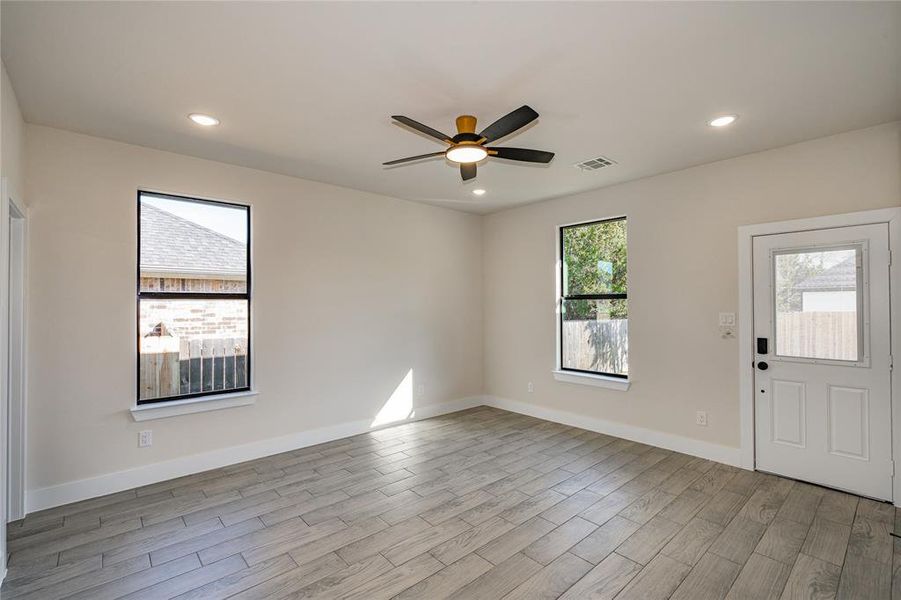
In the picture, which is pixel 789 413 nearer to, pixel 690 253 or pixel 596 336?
pixel 690 253

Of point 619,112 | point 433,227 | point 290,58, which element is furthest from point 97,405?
point 619,112

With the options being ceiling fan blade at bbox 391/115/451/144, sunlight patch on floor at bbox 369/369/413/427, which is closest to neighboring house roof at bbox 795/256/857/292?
ceiling fan blade at bbox 391/115/451/144

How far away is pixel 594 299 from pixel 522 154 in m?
2.65

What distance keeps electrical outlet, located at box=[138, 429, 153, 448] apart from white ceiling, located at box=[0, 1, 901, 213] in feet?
7.74

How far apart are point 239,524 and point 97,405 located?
1.55m

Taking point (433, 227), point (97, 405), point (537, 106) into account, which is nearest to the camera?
point (537, 106)

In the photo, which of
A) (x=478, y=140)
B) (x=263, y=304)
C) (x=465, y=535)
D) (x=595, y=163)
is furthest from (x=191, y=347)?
(x=595, y=163)

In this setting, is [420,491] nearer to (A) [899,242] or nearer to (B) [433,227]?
(B) [433,227]

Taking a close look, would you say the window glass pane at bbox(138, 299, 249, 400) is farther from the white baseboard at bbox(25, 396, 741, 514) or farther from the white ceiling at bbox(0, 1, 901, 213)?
the white ceiling at bbox(0, 1, 901, 213)

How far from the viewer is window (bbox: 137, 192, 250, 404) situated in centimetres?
363

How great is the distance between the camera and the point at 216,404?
3883 mm

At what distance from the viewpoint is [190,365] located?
3.83m

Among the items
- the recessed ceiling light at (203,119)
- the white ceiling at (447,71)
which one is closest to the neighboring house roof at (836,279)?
the white ceiling at (447,71)

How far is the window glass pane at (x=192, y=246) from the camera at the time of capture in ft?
12.0
